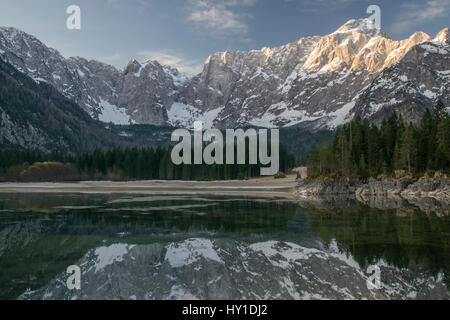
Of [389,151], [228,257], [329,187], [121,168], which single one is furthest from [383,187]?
[121,168]

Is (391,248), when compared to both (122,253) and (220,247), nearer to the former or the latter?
(220,247)

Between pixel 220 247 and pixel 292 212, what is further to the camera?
pixel 292 212

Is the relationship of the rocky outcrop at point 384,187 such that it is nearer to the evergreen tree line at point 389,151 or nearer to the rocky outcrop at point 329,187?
the rocky outcrop at point 329,187

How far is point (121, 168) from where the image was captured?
453ft

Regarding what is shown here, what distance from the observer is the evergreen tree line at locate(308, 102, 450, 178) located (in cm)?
7225

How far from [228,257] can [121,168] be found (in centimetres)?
12131

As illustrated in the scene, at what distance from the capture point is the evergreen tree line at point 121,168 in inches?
5037

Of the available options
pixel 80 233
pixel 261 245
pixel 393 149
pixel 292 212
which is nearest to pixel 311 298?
pixel 261 245

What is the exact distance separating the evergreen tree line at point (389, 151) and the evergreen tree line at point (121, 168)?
42317mm

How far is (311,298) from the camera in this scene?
15.5 meters

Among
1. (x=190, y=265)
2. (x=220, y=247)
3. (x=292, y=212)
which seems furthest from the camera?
(x=292, y=212)

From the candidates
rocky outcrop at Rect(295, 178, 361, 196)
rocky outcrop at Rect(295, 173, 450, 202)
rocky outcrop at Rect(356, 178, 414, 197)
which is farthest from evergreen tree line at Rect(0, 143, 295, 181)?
rocky outcrop at Rect(356, 178, 414, 197)

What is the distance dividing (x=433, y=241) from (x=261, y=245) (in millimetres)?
12290

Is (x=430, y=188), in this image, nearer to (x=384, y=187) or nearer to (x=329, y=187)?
(x=384, y=187)
